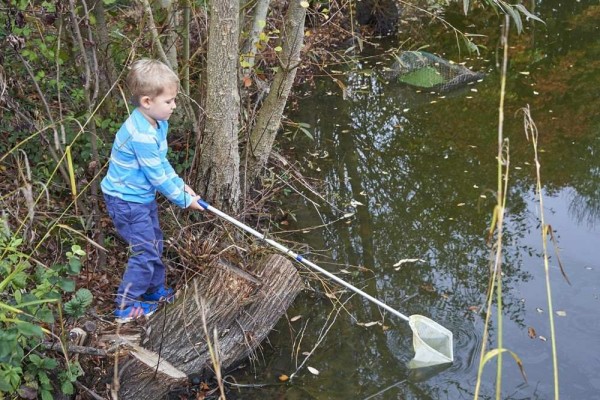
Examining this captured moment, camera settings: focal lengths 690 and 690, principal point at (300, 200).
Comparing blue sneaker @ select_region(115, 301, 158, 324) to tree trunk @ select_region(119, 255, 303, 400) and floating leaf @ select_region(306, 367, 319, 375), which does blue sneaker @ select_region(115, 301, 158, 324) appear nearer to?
tree trunk @ select_region(119, 255, 303, 400)

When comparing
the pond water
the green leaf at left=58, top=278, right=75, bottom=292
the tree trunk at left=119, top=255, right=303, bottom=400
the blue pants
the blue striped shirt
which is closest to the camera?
the green leaf at left=58, top=278, right=75, bottom=292

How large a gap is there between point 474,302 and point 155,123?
235 centimetres

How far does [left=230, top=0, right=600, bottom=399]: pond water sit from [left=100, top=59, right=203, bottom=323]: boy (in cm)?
80

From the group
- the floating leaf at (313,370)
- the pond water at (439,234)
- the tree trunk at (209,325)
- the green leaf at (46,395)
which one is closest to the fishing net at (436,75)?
the pond water at (439,234)

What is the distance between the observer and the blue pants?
377 cm

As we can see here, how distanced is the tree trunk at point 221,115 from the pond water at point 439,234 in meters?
0.77

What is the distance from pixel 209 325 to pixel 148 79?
52.9 inches

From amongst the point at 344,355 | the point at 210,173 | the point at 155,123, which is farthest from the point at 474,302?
the point at 155,123

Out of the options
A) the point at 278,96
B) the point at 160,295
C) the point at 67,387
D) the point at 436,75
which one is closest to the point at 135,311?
the point at 160,295

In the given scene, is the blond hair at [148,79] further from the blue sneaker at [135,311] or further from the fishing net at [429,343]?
the fishing net at [429,343]

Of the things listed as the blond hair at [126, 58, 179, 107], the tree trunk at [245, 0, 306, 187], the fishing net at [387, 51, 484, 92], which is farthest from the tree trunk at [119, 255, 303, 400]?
the fishing net at [387, 51, 484, 92]

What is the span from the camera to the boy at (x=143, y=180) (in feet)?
11.7

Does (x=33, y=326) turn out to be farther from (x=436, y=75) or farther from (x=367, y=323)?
(x=436, y=75)

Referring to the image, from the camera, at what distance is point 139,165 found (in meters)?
3.69
